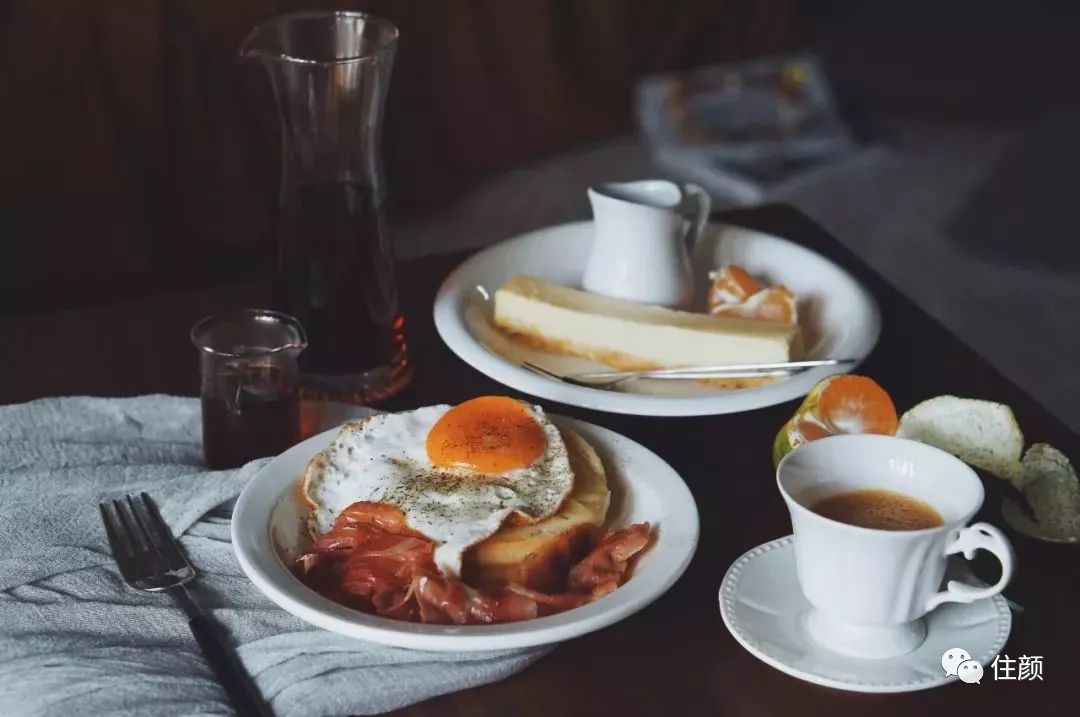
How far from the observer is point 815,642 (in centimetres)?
96

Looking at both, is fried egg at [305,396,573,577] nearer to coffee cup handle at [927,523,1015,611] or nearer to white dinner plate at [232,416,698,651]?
white dinner plate at [232,416,698,651]

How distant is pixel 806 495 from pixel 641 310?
51cm

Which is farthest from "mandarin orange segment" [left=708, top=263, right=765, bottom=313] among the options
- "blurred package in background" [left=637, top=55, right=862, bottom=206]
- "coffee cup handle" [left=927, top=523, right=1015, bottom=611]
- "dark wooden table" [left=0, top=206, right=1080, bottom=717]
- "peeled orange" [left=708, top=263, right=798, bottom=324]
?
"blurred package in background" [left=637, top=55, right=862, bottom=206]

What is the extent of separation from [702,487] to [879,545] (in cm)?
31

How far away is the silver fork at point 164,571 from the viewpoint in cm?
93

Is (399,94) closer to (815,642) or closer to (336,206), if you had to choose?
(336,206)

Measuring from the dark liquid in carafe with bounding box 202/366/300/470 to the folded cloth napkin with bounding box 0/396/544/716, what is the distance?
3 cm

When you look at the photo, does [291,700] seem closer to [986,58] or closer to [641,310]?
[641,310]

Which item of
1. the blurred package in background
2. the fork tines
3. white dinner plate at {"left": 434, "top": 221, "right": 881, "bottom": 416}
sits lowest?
the blurred package in background

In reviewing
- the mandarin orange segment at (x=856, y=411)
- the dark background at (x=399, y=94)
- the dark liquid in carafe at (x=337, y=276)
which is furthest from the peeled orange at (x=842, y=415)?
the dark background at (x=399, y=94)

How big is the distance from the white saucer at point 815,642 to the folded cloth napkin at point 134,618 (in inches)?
6.3

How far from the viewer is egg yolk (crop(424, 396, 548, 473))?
108cm

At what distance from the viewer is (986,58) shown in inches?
131

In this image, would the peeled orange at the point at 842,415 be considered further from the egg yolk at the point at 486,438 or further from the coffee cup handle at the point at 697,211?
the coffee cup handle at the point at 697,211
